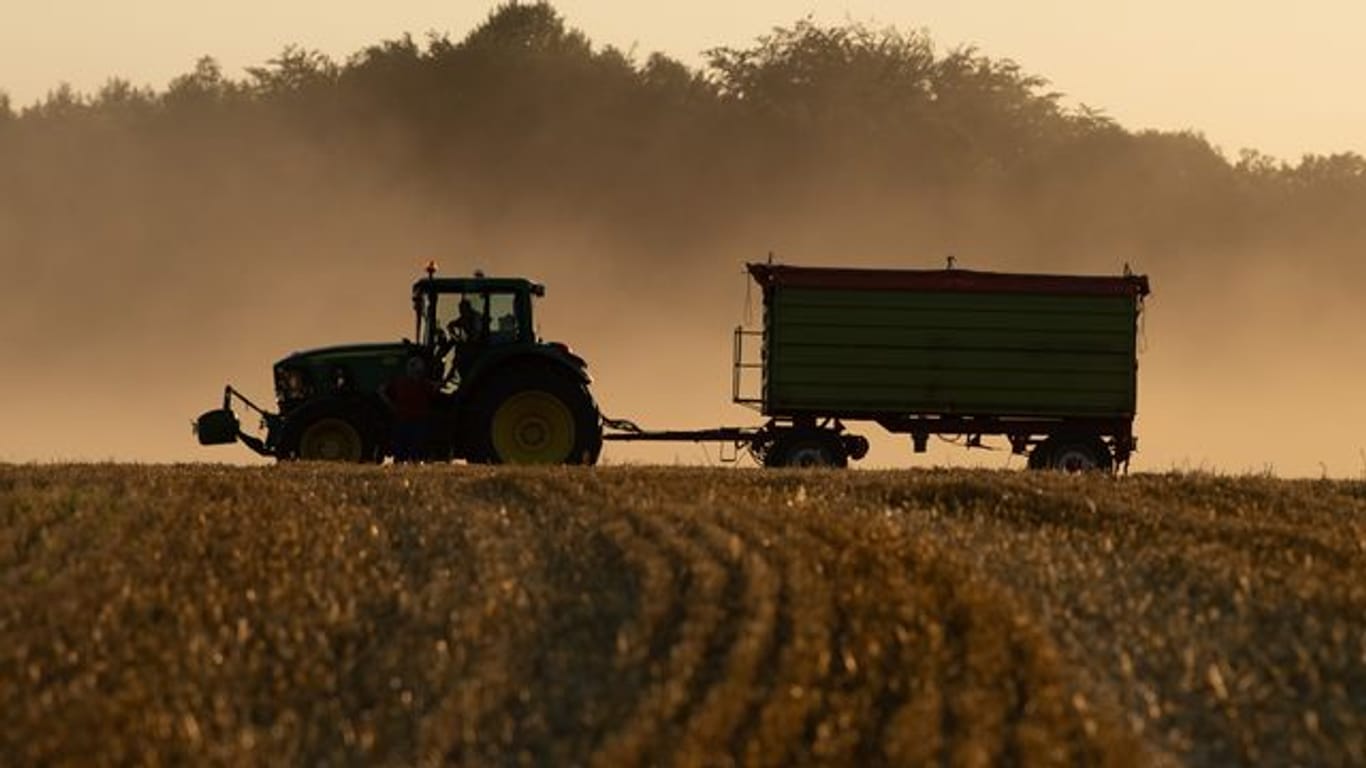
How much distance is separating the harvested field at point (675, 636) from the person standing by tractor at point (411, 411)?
8.45 m

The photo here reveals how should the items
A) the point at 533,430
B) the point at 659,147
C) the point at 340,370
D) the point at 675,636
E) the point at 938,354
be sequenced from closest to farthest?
1. the point at 675,636
2. the point at 533,430
3. the point at 340,370
4. the point at 938,354
5. the point at 659,147

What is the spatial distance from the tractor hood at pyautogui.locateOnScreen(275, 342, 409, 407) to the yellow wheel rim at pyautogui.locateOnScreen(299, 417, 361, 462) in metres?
0.48

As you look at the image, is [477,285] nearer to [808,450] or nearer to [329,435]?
[329,435]

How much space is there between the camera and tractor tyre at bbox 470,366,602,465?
2639cm

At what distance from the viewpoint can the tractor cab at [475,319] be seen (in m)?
27.1

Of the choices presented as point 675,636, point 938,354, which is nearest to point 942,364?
point 938,354

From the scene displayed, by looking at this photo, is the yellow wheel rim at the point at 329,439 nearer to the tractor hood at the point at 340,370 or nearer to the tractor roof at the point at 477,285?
the tractor hood at the point at 340,370

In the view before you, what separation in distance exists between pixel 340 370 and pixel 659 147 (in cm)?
4866

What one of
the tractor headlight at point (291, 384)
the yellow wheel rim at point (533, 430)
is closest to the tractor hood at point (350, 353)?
the tractor headlight at point (291, 384)

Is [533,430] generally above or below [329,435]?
above

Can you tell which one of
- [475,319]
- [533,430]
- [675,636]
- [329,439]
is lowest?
[675,636]

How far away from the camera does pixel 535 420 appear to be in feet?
86.9

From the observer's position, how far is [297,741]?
11039 mm

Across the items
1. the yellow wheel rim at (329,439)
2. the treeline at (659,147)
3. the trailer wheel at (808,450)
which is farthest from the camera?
the treeline at (659,147)
